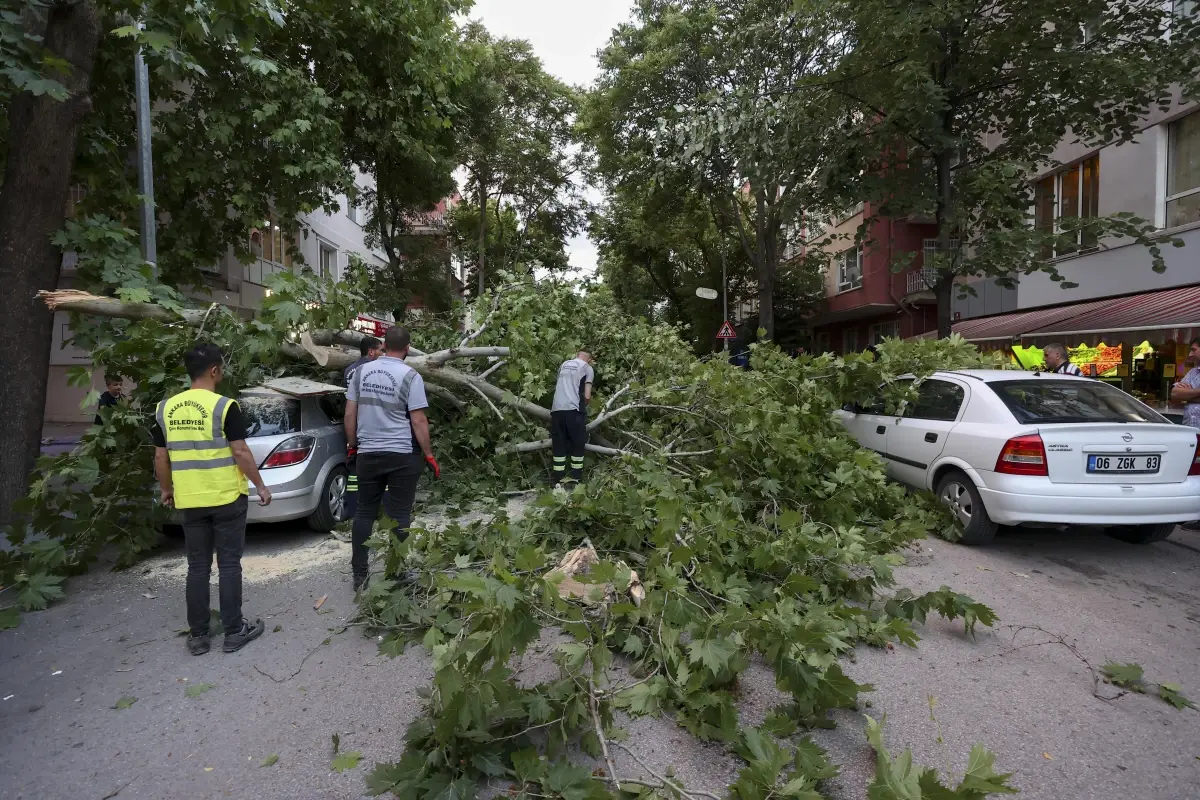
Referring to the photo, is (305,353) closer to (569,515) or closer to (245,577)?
(245,577)

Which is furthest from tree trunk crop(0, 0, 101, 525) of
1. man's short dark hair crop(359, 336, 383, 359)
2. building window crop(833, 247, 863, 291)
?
building window crop(833, 247, 863, 291)

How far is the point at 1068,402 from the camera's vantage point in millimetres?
5656

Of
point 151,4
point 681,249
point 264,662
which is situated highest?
point 681,249

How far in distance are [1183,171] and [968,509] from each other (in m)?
11.1

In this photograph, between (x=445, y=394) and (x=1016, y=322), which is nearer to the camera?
(x=445, y=394)

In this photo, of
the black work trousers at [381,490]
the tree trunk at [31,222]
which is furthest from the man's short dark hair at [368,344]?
the tree trunk at [31,222]

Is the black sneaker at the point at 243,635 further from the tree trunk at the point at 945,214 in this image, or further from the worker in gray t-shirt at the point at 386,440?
the tree trunk at the point at 945,214

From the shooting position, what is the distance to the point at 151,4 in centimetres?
498

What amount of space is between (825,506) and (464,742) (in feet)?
11.7

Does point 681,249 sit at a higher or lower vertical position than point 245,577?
higher

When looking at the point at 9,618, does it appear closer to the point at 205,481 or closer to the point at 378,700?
the point at 205,481

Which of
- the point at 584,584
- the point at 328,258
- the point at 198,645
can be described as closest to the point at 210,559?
the point at 198,645

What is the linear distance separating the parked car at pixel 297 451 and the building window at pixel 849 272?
76.7 feet

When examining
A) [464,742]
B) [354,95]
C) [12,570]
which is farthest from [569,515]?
[354,95]
